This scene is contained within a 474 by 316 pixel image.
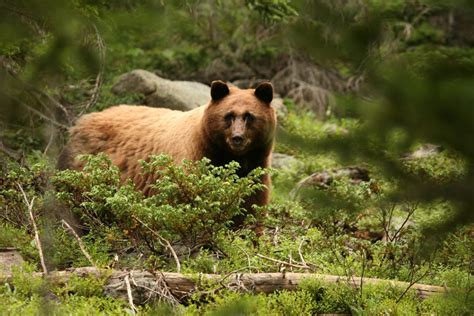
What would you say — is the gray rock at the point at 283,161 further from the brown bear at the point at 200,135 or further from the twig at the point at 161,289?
the twig at the point at 161,289

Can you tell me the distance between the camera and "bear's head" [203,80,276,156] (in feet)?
26.7

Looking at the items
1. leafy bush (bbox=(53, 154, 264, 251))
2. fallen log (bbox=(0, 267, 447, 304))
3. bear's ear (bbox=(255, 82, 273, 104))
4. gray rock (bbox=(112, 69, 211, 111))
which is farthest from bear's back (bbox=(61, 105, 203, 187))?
gray rock (bbox=(112, 69, 211, 111))

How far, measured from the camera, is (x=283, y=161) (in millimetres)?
12695

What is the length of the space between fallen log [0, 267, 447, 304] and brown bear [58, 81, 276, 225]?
2060 millimetres

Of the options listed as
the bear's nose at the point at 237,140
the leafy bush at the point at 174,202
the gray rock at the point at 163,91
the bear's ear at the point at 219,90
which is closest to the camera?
the leafy bush at the point at 174,202

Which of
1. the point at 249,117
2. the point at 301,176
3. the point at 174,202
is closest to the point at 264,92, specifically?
the point at 249,117

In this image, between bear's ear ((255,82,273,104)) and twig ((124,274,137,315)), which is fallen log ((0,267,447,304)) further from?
bear's ear ((255,82,273,104))

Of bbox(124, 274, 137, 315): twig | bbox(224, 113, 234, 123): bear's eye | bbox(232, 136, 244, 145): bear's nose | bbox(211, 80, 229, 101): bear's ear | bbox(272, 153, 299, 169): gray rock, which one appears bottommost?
bbox(272, 153, 299, 169): gray rock

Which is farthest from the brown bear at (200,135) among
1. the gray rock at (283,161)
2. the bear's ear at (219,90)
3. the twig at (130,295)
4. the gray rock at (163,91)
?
the gray rock at (163,91)

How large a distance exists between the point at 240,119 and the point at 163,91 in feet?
18.2

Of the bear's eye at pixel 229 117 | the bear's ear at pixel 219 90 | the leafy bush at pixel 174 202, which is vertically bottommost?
the leafy bush at pixel 174 202

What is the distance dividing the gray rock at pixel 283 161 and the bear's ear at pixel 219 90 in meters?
4.02

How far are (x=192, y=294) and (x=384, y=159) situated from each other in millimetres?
3390

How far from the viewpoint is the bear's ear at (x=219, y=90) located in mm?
8352
